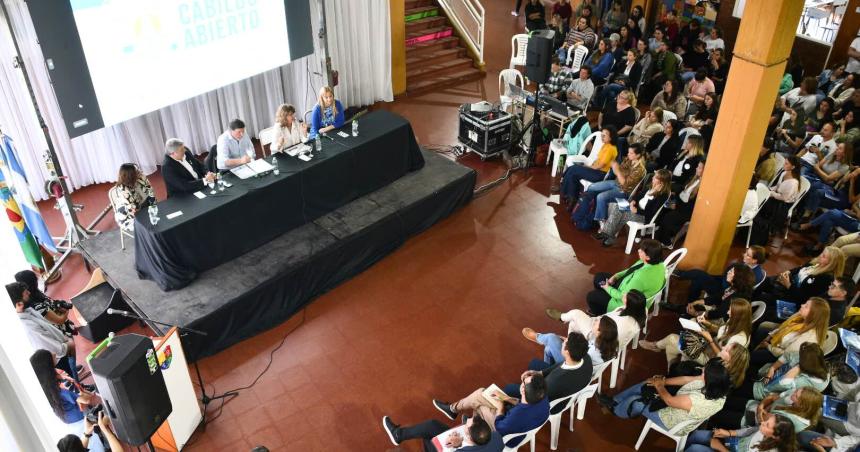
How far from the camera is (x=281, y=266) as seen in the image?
5949mm

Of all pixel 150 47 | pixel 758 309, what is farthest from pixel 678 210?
pixel 150 47

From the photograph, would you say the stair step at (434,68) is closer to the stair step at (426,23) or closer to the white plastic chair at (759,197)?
the stair step at (426,23)

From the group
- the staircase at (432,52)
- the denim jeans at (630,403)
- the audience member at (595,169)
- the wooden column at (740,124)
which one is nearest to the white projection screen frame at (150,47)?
the staircase at (432,52)

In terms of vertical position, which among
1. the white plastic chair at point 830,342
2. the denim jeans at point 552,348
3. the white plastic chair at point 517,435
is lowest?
the white plastic chair at point 517,435

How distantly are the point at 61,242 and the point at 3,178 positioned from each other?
1.25m

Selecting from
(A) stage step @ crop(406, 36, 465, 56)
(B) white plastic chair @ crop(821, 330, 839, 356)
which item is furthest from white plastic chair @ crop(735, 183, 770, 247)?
(A) stage step @ crop(406, 36, 465, 56)

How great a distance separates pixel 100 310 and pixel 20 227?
116 cm

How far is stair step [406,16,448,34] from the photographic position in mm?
10992

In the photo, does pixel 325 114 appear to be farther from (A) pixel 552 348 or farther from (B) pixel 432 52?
(B) pixel 432 52

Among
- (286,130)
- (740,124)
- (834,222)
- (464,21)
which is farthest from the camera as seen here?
(464,21)

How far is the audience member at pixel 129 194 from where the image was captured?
586 cm

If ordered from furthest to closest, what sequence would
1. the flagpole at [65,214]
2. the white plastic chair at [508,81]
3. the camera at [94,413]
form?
the white plastic chair at [508,81] < the flagpole at [65,214] < the camera at [94,413]

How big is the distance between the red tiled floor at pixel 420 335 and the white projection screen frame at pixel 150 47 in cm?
163

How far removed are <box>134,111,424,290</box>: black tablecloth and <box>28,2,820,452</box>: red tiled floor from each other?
863 millimetres
